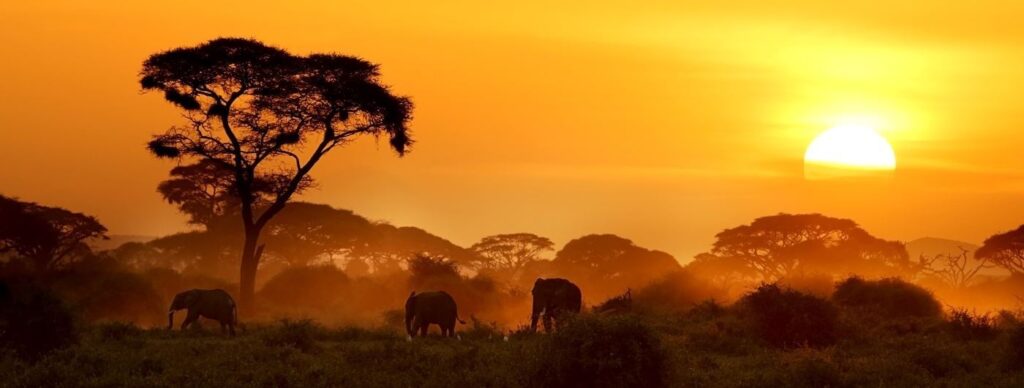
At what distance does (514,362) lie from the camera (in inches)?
744

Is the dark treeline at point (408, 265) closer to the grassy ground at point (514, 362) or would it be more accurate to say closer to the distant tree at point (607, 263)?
the distant tree at point (607, 263)

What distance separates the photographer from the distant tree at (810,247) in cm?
7200

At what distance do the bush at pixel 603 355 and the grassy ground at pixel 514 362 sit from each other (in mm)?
18

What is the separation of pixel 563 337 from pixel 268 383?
5.48 m

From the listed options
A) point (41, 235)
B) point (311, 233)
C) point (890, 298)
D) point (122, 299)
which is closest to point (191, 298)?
point (122, 299)

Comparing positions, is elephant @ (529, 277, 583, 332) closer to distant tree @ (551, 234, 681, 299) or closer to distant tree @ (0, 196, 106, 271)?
distant tree @ (0, 196, 106, 271)

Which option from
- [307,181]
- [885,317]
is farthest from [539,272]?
[885,317]

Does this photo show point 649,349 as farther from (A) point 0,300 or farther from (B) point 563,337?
(A) point 0,300

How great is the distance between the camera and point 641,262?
75562 mm

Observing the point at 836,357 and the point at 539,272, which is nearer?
the point at 836,357

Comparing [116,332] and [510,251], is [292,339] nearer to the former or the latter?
[116,332]

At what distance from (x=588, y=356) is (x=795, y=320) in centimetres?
1183

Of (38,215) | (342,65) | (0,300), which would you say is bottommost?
(0,300)

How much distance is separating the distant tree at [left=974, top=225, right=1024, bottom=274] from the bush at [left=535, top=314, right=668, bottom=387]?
60.7 m
